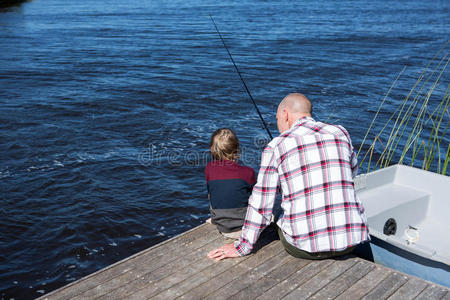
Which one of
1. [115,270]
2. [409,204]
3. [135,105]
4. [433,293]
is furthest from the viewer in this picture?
[135,105]

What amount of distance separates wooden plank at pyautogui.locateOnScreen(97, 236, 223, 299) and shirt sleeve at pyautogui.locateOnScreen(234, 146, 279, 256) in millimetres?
465

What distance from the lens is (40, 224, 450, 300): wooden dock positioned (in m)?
3.27

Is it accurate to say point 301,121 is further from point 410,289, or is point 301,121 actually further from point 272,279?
point 410,289

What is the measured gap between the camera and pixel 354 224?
131 inches

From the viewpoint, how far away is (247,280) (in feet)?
11.3

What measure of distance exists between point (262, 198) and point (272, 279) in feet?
1.94

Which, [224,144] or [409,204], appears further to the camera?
[409,204]

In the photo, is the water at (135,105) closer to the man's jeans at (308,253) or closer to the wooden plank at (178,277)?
the wooden plank at (178,277)

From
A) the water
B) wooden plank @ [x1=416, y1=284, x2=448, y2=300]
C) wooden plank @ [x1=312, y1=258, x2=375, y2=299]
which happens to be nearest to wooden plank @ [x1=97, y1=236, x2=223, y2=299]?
wooden plank @ [x1=312, y1=258, x2=375, y2=299]

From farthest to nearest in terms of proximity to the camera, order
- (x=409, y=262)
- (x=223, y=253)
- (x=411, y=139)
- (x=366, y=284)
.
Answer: (x=411, y=139)
(x=409, y=262)
(x=223, y=253)
(x=366, y=284)

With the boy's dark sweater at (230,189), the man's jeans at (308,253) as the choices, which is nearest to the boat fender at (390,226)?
the man's jeans at (308,253)

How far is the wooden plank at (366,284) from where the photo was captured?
10.6 feet

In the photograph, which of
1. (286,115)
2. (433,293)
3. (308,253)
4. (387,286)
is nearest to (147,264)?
(308,253)

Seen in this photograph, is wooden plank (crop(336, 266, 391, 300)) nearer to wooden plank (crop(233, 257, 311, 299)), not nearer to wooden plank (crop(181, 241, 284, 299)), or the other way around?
wooden plank (crop(233, 257, 311, 299))
